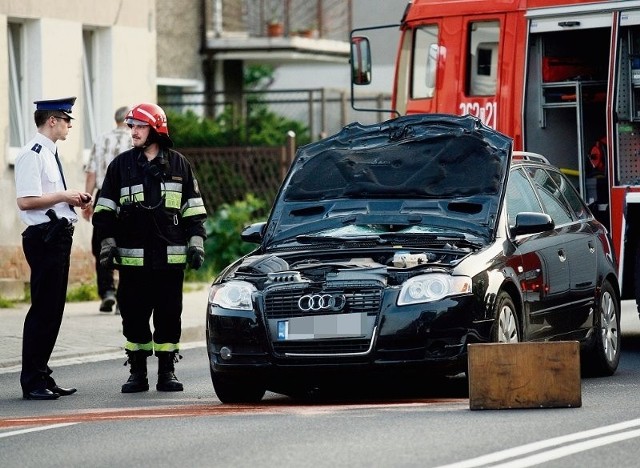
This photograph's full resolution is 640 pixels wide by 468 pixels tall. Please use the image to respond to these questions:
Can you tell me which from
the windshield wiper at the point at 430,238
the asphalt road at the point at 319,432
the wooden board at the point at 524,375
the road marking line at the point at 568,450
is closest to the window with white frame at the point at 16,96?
the asphalt road at the point at 319,432

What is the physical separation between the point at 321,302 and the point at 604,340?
2717mm

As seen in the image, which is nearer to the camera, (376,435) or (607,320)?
(376,435)

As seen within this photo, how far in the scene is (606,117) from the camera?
1388 cm

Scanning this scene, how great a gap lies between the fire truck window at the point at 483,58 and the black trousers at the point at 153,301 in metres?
4.64

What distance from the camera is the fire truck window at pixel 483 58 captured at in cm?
1527

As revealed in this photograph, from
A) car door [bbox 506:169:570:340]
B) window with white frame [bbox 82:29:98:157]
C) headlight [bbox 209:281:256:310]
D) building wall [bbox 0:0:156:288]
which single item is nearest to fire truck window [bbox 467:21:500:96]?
car door [bbox 506:169:570:340]

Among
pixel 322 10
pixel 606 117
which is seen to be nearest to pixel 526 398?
pixel 606 117

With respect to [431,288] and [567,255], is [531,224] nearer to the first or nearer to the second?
[567,255]

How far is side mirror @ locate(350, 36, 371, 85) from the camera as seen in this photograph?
1595 centimetres

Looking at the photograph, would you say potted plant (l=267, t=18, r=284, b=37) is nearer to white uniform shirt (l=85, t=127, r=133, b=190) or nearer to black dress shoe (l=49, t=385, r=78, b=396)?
white uniform shirt (l=85, t=127, r=133, b=190)

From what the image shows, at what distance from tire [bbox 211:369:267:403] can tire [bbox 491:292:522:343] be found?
4.93 ft

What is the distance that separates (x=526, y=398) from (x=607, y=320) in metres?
Answer: 2.65

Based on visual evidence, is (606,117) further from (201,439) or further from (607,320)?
(201,439)

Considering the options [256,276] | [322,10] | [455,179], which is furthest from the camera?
[322,10]
